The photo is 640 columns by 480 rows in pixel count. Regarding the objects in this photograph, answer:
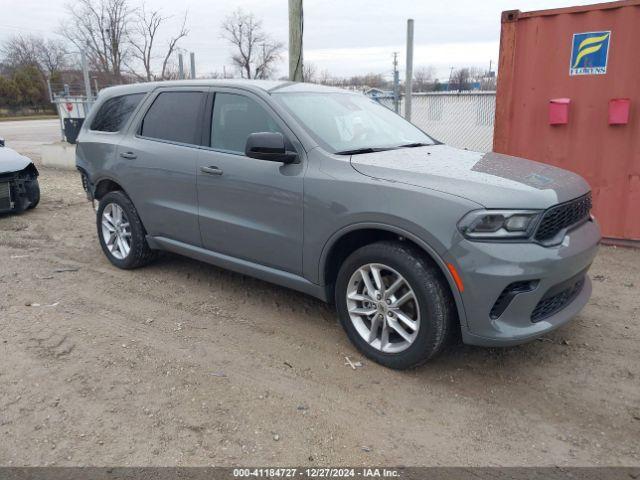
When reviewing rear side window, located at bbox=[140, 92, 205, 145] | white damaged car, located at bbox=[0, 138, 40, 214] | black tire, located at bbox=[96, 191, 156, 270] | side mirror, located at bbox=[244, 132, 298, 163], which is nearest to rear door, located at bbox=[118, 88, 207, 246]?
rear side window, located at bbox=[140, 92, 205, 145]

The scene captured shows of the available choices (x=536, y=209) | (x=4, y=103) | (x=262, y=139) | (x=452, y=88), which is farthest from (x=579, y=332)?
(x=4, y=103)

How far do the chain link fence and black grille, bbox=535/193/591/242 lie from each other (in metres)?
5.27

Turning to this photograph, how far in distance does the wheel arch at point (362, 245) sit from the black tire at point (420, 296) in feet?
0.20

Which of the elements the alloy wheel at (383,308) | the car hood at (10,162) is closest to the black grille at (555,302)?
the alloy wheel at (383,308)

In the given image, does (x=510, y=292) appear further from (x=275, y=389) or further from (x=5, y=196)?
(x=5, y=196)

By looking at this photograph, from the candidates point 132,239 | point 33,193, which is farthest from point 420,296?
point 33,193

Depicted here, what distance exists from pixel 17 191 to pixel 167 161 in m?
4.26

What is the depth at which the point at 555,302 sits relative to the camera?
3.26 metres

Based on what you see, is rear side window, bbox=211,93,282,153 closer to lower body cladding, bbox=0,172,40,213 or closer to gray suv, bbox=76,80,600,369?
gray suv, bbox=76,80,600,369

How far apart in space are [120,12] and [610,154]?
33.0 m

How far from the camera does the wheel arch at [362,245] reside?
306cm

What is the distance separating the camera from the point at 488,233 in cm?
296

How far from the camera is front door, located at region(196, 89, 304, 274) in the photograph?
3.78m

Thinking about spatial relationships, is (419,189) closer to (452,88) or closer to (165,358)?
(165,358)
